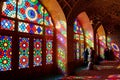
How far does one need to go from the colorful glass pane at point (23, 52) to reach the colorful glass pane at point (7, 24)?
531mm

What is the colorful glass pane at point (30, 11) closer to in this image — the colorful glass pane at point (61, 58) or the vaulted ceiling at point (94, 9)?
the vaulted ceiling at point (94, 9)

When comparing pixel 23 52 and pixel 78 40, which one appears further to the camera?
pixel 78 40

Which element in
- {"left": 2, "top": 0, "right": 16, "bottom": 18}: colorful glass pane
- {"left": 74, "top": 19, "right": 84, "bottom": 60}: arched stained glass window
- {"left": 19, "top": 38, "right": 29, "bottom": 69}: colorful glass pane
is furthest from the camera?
{"left": 74, "top": 19, "right": 84, "bottom": 60}: arched stained glass window

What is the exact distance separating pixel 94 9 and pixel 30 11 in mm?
4463

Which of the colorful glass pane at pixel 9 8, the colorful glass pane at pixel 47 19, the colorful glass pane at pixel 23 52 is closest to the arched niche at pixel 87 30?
the colorful glass pane at pixel 47 19

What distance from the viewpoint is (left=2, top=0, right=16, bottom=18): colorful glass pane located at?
5836 mm

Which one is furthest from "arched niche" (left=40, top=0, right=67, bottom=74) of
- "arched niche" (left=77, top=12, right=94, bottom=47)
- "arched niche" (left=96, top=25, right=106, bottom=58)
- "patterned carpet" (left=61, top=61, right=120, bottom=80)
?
"arched niche" (left=96, top=25, right=106, bottom=58)

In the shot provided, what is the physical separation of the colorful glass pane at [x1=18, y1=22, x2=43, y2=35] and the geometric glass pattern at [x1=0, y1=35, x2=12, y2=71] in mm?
619

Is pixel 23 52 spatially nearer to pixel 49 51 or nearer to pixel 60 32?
pixel 49 51

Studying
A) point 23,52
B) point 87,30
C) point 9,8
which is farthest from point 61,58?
point 87,30

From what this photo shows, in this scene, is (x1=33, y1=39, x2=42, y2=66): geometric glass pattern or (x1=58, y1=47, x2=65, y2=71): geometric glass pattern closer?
(x1=33, y1=39, x2=42, y2=66): geometric glass pattern

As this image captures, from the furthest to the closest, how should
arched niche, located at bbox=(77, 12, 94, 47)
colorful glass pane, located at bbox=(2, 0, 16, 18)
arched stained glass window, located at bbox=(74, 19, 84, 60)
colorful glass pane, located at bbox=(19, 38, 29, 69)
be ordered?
arched niche, located at bbox=(77, 12, 94, 47), arched stained glass window, located at bbox=(74, 19, 84, 60), colorful glass pane, located at bbox=(19, 38, 29, 69), colorful glass pane, located at bbox=(2, 0, 16, 18)

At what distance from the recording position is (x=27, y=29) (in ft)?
21.7

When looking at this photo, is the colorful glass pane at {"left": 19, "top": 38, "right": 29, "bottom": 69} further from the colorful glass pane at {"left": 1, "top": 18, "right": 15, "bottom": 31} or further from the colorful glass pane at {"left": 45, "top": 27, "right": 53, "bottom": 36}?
the colorful glass pane at {"left": 45, "top": 27, "right": 53, "bottom": 36}
